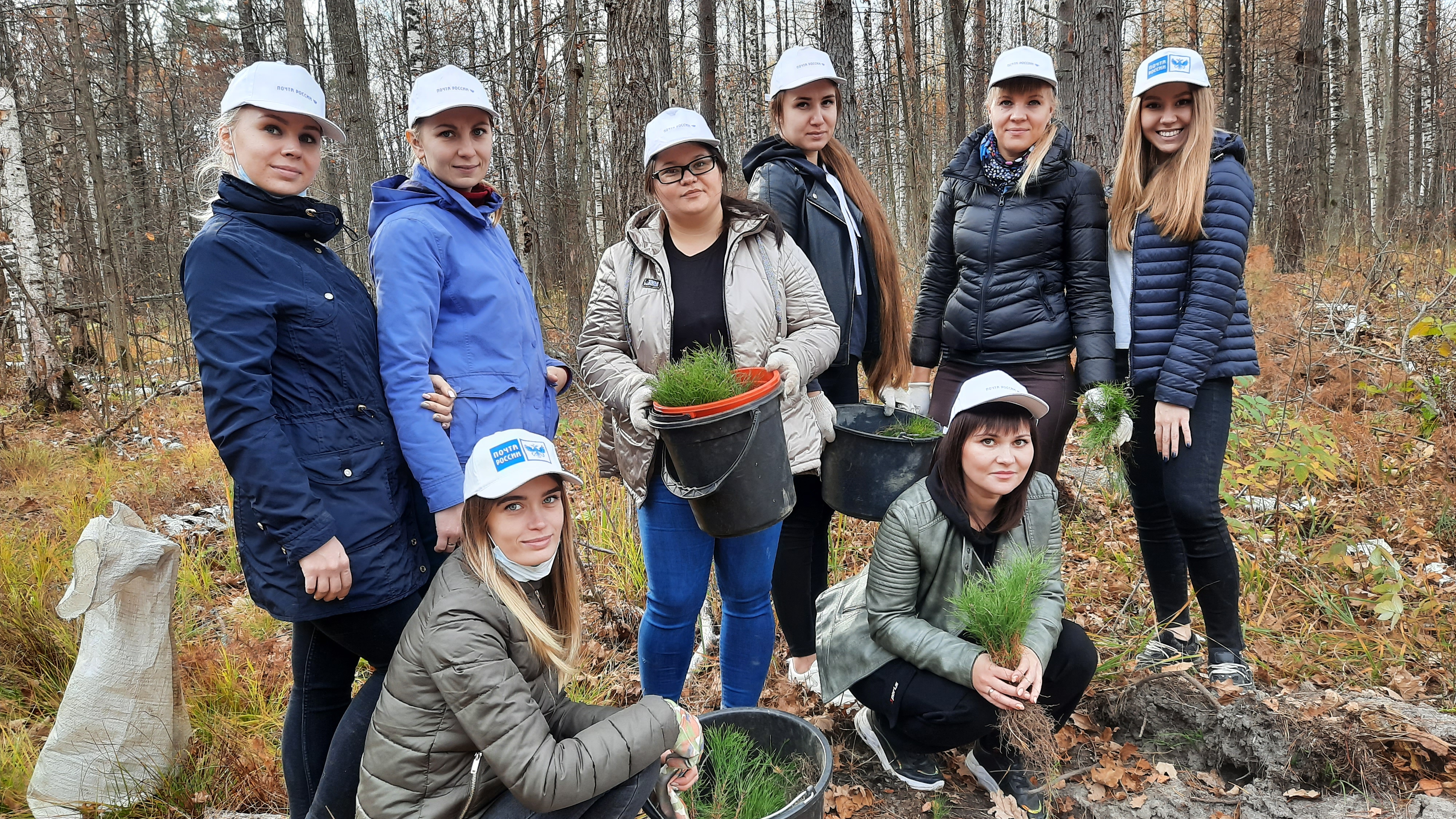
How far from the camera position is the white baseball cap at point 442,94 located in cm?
220

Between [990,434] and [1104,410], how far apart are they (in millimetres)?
635

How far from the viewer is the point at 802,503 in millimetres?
2969

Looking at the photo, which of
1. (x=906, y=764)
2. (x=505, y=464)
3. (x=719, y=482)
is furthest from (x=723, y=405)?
(x=906, y=764)

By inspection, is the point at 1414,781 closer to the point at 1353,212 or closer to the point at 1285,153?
the point at 1353,212

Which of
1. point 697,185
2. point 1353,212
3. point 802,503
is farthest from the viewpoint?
point 1353,212

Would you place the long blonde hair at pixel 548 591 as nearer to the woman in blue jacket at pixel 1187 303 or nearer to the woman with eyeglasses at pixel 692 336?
the woman with eyeglasses at pixel 692 336

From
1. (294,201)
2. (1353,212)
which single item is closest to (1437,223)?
(1353,212)

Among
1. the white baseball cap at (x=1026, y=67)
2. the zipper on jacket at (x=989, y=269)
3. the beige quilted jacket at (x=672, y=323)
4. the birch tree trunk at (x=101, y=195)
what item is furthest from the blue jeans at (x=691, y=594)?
the birch tree trunk at (x=101, y=195)

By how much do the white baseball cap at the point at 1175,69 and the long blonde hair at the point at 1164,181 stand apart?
2.6 inches

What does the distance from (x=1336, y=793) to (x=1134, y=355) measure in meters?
1.50

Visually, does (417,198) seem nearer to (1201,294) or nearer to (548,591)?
(548,591)

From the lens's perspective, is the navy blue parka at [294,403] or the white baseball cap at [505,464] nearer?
the navy blue parka at [294,403]

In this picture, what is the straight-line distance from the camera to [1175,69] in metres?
2.68

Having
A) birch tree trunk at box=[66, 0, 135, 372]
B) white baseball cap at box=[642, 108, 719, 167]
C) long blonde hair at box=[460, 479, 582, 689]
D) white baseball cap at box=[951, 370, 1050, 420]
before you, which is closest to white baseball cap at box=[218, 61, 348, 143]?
white baseball cap at box=[642, 108, 719, 167]
